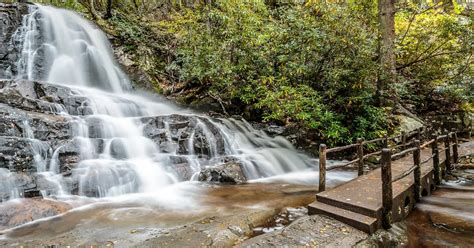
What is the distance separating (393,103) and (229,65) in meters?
6.28

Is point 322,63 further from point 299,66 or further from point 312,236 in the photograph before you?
point 312,236

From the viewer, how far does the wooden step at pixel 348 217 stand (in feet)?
12.1

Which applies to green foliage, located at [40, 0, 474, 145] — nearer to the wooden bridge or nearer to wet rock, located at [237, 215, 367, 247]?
the wooden bridge

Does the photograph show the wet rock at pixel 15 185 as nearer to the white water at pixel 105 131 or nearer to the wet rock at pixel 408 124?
the white water at pixel 105 131

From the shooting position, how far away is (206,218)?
4.61 meters

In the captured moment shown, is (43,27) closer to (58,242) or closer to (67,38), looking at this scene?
(67,38)

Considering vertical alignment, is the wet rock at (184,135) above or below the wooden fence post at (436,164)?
above

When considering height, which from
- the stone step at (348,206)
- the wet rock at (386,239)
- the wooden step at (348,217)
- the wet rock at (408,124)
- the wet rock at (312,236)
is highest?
the wet rock at (408,124)

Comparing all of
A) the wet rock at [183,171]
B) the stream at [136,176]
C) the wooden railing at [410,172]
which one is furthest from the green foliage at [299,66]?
the wet rock at [183,171]

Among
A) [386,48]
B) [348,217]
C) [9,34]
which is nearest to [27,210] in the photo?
[348,217]

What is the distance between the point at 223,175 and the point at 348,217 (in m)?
3.76

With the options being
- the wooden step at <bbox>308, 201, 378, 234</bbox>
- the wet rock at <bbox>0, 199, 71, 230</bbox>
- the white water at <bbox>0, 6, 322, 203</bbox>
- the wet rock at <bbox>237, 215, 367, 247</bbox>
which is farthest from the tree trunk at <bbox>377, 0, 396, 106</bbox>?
the wet rock at <bbox>0, 199, 71, 230</bbox>

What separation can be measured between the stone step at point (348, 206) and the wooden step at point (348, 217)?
0.16 feet

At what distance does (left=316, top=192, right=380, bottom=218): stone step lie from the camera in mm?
3848
